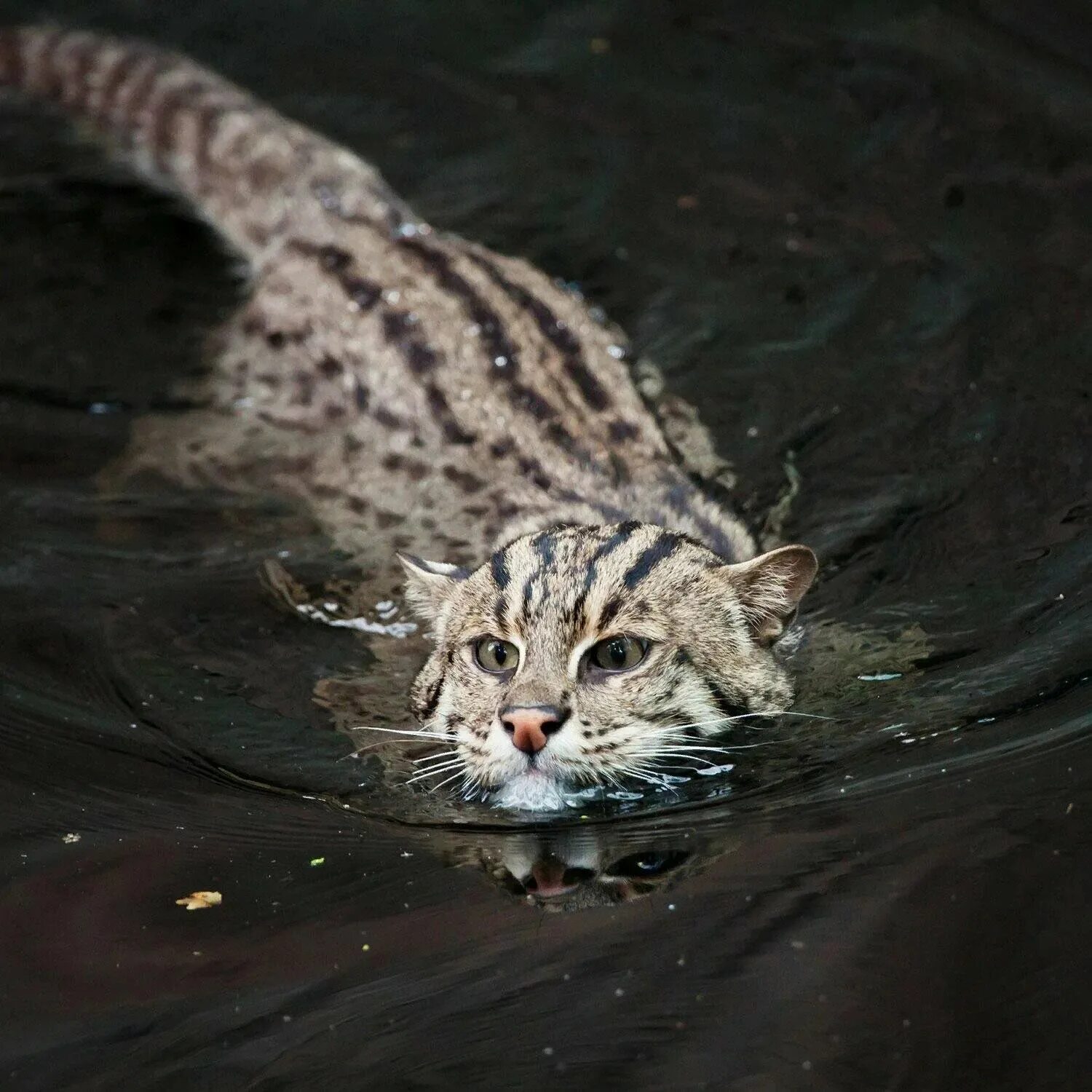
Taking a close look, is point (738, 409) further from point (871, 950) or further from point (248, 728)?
point (871, 950)

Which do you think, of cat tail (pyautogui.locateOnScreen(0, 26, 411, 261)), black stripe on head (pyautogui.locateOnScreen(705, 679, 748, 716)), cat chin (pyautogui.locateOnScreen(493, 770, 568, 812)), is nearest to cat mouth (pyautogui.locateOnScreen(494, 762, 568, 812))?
cat chin (pyautogui.locateOnScreen(493, 770, 568, 812))

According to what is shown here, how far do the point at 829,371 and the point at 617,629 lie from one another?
10.9 feet

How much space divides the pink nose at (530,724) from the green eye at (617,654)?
0.38 metres

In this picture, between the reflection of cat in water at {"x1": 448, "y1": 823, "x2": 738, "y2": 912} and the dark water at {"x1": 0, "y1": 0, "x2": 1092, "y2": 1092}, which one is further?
the reflection of cat in water at {"x1": 448, "y1": 823, "x2": 738, "y2": 912}

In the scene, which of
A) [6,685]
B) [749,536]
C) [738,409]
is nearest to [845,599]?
[749,536]

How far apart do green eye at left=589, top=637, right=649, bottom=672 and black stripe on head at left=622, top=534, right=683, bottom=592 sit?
7.6 inches

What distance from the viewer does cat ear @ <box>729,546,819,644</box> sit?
6.37 meters

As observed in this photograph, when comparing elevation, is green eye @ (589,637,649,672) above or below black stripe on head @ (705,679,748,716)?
above

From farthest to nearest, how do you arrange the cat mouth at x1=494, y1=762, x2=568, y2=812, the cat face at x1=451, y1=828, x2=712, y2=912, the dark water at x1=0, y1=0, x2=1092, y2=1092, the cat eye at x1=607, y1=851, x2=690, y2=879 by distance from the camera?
the cat mouth at x1=494, y1=762, x2=568, y2=812 → the cat eye at x1=607, y1=851, x2=690, y2=879 → the cat face at x1=451, y1=828, x2=712, y2=912 → the dark water at x1=0, y1=0, x2=1092, y2=1092

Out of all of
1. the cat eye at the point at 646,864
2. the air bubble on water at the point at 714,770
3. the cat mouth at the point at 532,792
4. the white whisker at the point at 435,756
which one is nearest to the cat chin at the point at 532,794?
the cat mouth at the point at 532,792

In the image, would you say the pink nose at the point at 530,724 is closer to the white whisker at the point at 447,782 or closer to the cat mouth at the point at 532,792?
the cat mouth at the point at 532,792

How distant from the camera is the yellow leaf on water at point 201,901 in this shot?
5.47 meters

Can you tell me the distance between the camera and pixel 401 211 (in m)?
8.99

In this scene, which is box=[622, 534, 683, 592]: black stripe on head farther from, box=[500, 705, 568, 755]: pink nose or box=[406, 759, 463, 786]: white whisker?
box=[406, 759, 463, 786]: white whisker
